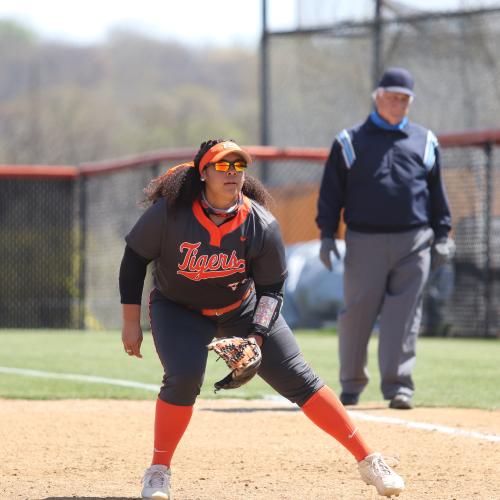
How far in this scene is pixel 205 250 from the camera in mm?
5242

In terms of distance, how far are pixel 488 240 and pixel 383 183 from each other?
18.1ft

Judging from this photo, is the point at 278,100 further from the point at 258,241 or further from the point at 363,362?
the point at 258,241

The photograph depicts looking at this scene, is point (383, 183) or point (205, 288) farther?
point (383, 183)

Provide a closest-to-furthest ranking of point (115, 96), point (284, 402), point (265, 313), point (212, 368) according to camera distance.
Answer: point (265, 313)
point (284, 402)
point (212, 368)
point (115, 96)

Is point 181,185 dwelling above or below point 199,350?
above

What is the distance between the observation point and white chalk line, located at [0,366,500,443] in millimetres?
6906

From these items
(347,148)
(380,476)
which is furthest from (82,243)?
(380,476)

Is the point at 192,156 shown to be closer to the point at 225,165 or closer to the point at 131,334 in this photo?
the point at 131,334

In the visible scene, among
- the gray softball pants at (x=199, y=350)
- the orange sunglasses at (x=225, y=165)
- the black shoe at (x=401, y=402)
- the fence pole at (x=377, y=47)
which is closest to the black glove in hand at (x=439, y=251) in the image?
the black shoe at (x=401, y=402)

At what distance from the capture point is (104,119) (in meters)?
71.1

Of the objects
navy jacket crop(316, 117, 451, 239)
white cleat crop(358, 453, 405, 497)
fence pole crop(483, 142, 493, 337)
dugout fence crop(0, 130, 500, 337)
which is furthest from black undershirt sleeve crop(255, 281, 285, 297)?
dugout fence crop(0, 130, 500, 337)

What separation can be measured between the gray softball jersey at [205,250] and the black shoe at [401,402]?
9.04 feet

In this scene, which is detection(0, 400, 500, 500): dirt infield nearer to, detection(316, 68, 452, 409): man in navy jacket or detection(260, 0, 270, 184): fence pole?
detection(316, 68, 452, 409): man in navy jacket

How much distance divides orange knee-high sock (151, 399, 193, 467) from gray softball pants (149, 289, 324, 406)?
3 cm
